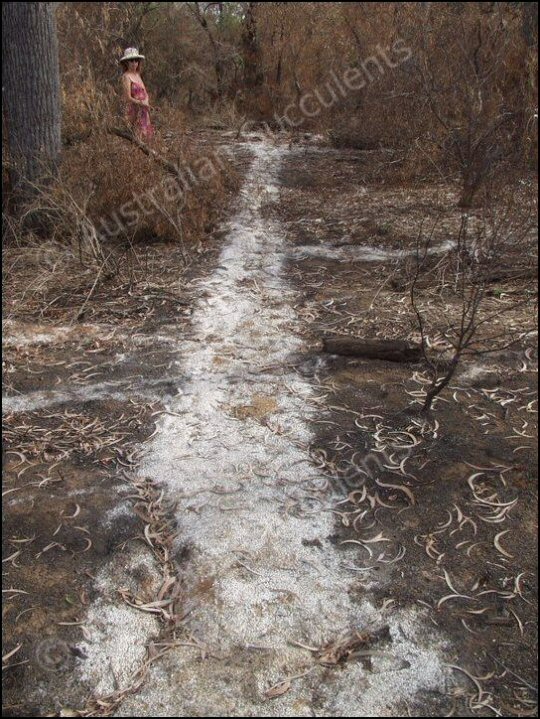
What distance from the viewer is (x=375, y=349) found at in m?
3.87

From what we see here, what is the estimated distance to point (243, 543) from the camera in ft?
8.34

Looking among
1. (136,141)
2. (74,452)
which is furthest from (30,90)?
(74,452)

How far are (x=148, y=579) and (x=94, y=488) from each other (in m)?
0.61

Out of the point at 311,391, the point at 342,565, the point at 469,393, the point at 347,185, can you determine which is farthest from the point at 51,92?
the point at 342,565

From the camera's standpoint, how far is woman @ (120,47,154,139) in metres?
7.06

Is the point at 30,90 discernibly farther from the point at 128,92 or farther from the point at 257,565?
the point at 257,565

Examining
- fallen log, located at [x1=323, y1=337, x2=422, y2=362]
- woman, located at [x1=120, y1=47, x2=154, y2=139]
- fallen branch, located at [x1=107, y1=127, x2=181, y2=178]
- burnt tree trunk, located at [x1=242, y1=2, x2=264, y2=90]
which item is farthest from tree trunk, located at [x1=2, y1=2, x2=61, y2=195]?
burnt tree trunk, located at [x1=242, y1=2, x2=264, y2=90]

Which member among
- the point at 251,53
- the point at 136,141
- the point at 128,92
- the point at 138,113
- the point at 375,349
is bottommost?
the point at 375,349

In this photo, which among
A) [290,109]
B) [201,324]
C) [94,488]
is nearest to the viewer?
[94,488]

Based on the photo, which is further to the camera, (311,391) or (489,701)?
(311,391)

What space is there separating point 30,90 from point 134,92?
166cm

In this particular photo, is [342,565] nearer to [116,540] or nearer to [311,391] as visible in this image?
[116,540]

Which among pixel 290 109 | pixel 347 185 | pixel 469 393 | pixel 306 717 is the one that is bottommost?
pixel 306 717

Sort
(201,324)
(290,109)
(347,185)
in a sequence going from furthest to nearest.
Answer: (290,109) → (347,185) → (201,324)
